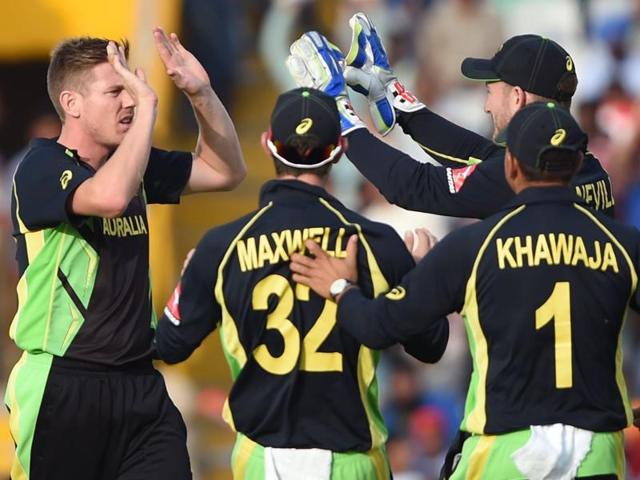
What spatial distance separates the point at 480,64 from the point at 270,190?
46.6 inches

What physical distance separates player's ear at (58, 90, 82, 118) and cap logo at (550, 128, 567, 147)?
1849mm

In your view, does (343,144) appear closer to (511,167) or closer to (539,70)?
(511,167)

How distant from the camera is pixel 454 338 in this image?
1030 cm

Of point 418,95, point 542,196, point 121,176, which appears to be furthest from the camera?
point 418,95

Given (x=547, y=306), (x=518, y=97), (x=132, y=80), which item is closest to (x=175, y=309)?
(x=132, y=80)

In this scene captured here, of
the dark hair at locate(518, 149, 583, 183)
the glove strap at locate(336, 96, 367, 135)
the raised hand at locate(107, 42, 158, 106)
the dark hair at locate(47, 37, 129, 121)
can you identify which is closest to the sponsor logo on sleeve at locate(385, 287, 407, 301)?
the dark hair at locate(518, 149, 583, 183)

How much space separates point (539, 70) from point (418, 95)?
18.6 ft

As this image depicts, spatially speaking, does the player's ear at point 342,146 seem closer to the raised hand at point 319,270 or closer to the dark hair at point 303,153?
the dark hair at point 303,153

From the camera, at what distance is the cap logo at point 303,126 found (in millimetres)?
5160

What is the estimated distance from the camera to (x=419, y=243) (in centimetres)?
556

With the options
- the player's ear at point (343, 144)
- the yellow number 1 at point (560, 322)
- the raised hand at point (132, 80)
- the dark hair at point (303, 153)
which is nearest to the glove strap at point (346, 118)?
the player's ear at point (343, 144)

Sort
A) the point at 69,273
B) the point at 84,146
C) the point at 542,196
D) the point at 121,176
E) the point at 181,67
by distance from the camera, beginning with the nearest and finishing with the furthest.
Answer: the point at 542,196, the point at 121,176, the point at 69,273, the point at 84,146, the point at 181,67

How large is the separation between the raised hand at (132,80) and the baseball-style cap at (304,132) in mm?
554

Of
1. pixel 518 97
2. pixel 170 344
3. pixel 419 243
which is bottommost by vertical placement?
pixel 170 344
